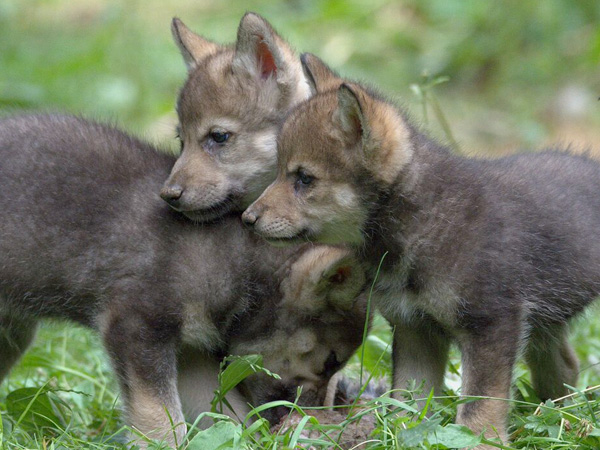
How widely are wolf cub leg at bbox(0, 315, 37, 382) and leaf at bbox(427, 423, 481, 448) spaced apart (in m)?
2.08

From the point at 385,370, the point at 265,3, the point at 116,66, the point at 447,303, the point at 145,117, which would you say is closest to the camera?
the point at 447,303

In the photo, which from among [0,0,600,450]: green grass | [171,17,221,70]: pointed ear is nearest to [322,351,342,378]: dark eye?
[171,17,221,70]: pointed ear

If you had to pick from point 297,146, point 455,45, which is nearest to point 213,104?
point 297,146

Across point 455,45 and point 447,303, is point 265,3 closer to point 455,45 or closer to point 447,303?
point 455,45

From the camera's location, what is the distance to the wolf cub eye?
412cm

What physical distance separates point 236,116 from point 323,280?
2.84 ft

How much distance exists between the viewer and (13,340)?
4.96m

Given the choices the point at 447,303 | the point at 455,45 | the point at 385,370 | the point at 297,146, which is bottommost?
the point at 385,370

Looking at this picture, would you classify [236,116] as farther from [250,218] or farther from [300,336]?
[300,336]

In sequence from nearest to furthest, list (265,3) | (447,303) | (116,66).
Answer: (447,303) < (116,66) < (265,3)

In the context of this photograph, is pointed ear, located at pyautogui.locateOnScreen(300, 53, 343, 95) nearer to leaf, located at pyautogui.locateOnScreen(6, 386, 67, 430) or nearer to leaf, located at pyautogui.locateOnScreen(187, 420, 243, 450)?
leaf, located at pyautogui.locateOnScreen(187, 420, 243, 450)

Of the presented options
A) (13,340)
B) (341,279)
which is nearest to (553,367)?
(341,279)

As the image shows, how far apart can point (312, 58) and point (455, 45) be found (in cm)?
579

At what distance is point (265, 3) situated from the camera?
11984 mm
